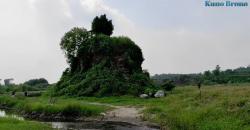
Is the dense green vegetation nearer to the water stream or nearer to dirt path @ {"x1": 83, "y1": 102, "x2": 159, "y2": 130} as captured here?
dirt path @ {"x1": 83, "y1": 102, "x2": 159, "y2": 130}

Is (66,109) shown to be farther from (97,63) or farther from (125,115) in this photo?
(97,63)

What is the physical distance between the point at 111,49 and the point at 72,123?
1460 inches

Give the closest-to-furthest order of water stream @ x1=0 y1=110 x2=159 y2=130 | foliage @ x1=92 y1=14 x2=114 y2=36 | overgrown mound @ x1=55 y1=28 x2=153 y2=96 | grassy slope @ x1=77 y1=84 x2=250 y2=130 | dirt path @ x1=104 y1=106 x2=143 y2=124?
grassy slope @ x1=77 y1=84 x2=250 y2=130, water stream @ x1=0 y1=110 x2=159 y2=130, dirt path @ x1=104 y1=106 x2=143 y2=124, overgrown mound @ x1=55 y1=28 x2=153 y2=96, foliage @ x1=92 y1=14 x2=114 y2=36

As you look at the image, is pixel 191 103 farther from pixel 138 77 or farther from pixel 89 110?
pixel 138 77

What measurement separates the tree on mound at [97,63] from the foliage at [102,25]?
1645 mm

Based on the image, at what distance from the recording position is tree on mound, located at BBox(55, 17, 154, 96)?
260ft

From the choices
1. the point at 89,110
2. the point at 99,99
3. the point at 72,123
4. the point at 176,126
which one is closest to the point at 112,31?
the point at 99,99

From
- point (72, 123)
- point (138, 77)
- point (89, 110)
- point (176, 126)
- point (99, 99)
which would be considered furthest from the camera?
point (138, 77)

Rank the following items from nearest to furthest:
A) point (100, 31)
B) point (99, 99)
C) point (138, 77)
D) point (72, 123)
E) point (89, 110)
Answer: point (72, 123) < point (89, 110) < point (99, 99) < point (138, 77) < point (100, 31)

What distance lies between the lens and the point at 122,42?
85562 millimetres

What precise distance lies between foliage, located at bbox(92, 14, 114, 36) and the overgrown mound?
2860 millimetres

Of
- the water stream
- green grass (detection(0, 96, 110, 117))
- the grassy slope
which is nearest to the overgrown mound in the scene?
green grass (detection(0, 96, 110, 117))

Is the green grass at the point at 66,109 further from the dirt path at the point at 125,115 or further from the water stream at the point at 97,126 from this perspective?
the water stream at the point at 97,126

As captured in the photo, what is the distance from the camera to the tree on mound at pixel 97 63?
79312mm
